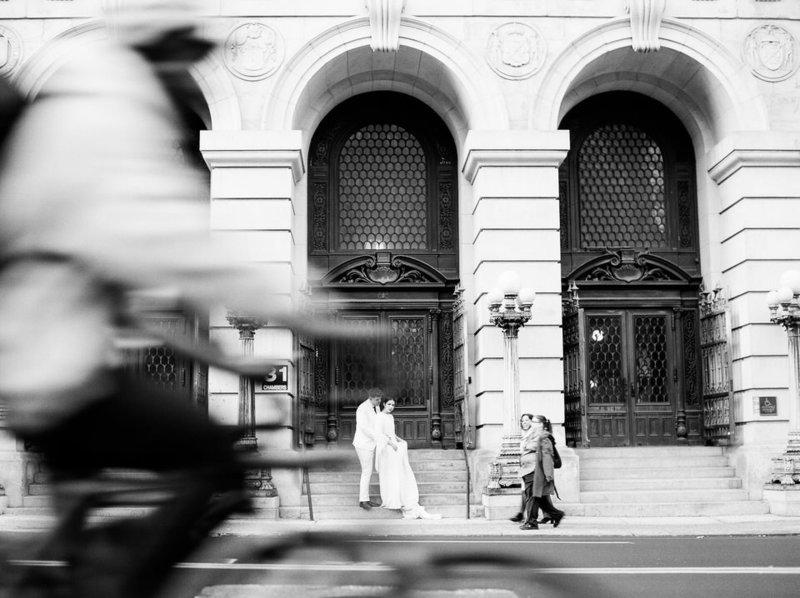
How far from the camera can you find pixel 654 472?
736 inches

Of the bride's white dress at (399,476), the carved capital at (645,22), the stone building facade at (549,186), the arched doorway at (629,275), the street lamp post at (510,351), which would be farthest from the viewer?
the arched doorway at (629,275)

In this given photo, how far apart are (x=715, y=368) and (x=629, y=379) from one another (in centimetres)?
165

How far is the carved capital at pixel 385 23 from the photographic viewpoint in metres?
18.9

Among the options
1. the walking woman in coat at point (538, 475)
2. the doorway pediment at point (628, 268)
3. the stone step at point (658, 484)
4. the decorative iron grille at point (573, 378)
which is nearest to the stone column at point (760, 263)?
the stone step at point (658, 484)

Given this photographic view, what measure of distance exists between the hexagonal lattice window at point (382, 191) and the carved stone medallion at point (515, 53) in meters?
3.03

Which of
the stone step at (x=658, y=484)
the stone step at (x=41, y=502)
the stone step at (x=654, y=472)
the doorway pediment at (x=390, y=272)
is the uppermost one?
the doorway pediment at (x=390, y=272)

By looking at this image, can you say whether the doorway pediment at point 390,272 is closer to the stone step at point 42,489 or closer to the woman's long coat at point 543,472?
the woman's long coat at point 543,472

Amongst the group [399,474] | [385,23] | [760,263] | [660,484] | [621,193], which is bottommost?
[660,484]

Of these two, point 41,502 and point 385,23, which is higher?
point 385,23

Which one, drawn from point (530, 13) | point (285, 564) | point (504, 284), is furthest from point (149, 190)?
point (530, 13)

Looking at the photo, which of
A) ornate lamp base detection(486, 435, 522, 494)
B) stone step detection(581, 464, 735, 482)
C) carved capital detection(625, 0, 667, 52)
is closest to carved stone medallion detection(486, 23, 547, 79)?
carved capital detection(625, 0, 667, 52)

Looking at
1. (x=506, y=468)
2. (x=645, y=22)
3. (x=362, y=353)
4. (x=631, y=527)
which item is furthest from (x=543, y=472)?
(x=362, y=353)

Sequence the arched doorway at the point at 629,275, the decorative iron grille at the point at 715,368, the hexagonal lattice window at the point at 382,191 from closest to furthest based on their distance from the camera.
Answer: the decorative iron grille at the point at 715,368
the arched doorway at the point at 629,275
the hexagonal lattice window at the point at 382,191

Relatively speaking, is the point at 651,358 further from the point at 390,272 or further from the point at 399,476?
the point at 399,476
